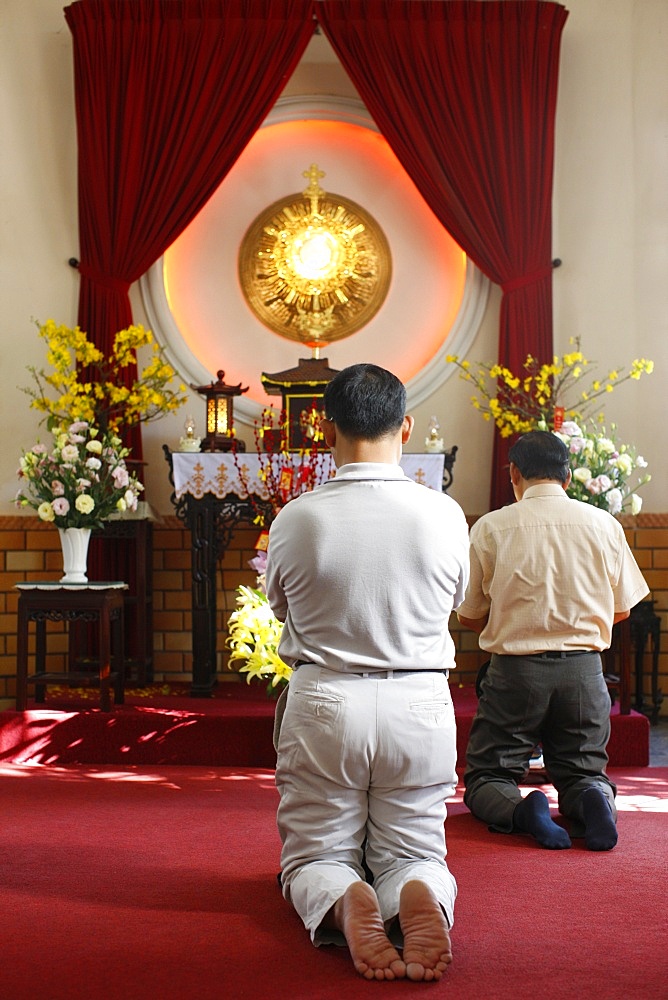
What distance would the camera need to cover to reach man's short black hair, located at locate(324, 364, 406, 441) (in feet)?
8.57

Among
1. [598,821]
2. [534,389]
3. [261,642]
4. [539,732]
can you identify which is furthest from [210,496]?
[598,821]

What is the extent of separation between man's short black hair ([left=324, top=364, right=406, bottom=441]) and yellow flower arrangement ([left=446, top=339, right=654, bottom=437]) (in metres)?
3.59

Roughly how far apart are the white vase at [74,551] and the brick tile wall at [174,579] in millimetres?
1084

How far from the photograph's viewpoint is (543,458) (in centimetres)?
373

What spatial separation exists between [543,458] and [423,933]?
6.18ft

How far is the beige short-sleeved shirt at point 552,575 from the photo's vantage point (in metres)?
3.61

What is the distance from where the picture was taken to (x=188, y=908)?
271 centimetres

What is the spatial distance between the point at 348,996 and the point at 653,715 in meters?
4.39

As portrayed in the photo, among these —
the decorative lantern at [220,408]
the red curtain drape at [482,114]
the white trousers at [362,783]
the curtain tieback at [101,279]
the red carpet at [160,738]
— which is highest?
the red curtain drape at [482,114]

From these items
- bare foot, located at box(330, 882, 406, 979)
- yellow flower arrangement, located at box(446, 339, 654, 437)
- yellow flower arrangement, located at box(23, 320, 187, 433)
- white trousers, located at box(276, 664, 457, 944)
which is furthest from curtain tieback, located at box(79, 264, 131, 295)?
bare foot, located at box(330, 882, 406, 979)

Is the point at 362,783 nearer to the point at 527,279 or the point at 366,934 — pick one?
the point at 366,934

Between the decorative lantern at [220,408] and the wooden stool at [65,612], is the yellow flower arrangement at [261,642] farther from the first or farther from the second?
the decorative lantern at [220,408]

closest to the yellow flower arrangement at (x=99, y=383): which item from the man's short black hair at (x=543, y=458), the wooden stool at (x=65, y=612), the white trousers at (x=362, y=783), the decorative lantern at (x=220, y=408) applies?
the decorative lantern at (x=220, y=408)

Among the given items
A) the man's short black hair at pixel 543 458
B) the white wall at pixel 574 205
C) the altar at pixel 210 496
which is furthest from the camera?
the white wall at pixel 574 205
